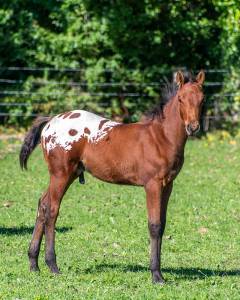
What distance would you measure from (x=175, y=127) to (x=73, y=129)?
1028 millimetres

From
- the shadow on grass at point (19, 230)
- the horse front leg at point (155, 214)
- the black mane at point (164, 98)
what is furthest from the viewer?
the shadow on grass at point (19, 230)

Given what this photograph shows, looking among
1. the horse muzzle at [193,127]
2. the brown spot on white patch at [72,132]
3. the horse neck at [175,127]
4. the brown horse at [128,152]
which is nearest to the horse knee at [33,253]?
the brown horse at [128,152]

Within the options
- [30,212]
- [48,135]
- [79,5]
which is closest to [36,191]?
[30,212]

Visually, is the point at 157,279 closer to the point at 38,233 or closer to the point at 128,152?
the point at 128,152

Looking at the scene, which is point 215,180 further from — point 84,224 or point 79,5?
point 79,5

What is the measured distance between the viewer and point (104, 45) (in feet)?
68.7

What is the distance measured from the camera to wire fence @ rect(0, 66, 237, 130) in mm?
20984

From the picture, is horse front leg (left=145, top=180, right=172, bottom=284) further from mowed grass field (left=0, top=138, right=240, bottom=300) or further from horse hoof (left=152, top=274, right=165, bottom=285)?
mowed grass field (left=0, top=138, right=240, bottom=300)

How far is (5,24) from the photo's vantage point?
824 inches

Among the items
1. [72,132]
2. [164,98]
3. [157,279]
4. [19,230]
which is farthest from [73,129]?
[19,230]

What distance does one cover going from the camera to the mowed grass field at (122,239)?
25.7 ft

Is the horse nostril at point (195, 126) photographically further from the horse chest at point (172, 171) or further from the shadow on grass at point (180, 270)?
the shadow on grass at point (180, 270)

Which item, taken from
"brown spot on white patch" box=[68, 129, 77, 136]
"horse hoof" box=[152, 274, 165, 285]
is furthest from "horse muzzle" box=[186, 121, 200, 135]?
"horse hoof" box=[152, 274, 165, 285]

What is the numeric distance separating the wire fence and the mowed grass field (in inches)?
174
